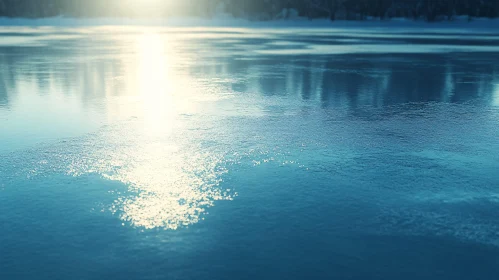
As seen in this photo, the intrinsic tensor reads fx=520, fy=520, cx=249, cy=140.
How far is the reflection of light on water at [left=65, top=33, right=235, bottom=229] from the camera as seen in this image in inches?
248

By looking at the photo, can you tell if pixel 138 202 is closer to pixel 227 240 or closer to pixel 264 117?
pixel 227 240

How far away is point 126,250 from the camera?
537 cm

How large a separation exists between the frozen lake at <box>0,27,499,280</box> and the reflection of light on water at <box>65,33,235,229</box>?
3 centimetres

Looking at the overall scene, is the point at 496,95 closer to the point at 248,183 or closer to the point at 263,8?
the point at 248,183

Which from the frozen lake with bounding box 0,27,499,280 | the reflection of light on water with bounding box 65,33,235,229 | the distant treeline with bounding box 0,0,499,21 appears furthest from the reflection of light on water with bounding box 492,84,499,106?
the distant treeline with bounding box 0,0,499,21

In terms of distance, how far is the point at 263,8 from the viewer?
298ft

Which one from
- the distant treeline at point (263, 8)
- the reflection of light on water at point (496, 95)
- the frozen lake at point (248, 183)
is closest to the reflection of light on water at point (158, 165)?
the frozen lake at point (248, 183)

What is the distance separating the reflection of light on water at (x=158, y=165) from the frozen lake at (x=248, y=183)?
32 mm

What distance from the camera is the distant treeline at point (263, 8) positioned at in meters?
81.1

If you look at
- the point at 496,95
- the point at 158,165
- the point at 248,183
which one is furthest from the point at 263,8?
the point at 248,183

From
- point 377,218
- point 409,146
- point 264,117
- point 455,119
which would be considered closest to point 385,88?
point 455,119

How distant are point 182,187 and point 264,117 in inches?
188

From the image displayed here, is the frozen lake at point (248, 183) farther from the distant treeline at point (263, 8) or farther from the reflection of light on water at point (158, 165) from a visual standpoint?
the distant treeline at point (263, 8)

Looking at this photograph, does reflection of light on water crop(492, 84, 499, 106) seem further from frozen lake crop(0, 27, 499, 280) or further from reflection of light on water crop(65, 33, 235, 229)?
reflection of light on water crop(65, 33, 235, 229)
